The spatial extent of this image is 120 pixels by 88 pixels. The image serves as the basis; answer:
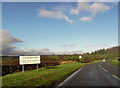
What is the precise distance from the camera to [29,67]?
1110 inches

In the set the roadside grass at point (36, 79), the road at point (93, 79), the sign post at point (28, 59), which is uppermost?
the sign post at point (28, 59)

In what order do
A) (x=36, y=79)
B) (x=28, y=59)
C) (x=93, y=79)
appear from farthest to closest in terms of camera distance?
(x=28, y=59), (x=93, y=79), (x=36, y=79)

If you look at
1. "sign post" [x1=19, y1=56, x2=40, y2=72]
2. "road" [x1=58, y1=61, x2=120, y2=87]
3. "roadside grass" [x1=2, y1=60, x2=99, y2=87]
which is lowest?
"road" [x1=58, y1=61, x2=120, y2=87]

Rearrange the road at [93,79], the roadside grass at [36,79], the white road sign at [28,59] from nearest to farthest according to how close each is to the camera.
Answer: the roadside grass at [36,79] < the road at [93,79] < the white road sign at [28,59]

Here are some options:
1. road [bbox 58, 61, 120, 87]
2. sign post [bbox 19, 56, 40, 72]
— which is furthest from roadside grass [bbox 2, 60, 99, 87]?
sign post [bbox 19, 56, 40, 72]

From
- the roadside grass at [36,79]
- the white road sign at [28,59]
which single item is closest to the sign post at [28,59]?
the white road sign at [28,59]

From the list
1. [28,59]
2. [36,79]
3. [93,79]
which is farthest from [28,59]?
[93,79]

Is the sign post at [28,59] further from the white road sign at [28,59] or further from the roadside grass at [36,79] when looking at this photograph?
the roadside grass at [36,79]

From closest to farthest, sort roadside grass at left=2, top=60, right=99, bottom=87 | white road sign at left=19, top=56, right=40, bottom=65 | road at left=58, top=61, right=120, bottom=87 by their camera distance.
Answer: roadside grass at left=2, top=60, right=99, bottom=87
road at left=58, top=61, right=120, bottom=87
white road sign at left=19, top=56, right=40, bottom=65

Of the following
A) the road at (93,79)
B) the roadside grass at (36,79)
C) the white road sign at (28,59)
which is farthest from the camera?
the white road sign at (28,59)

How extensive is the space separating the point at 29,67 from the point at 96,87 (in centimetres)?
2131

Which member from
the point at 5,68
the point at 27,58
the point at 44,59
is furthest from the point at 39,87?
the point at 44,59

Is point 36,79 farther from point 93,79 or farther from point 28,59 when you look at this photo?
point 28,59

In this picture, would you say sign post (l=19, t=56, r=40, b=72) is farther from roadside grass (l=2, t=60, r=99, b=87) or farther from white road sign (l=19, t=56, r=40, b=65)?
roadside grass (l=2, t=60, r=99, b=87)
